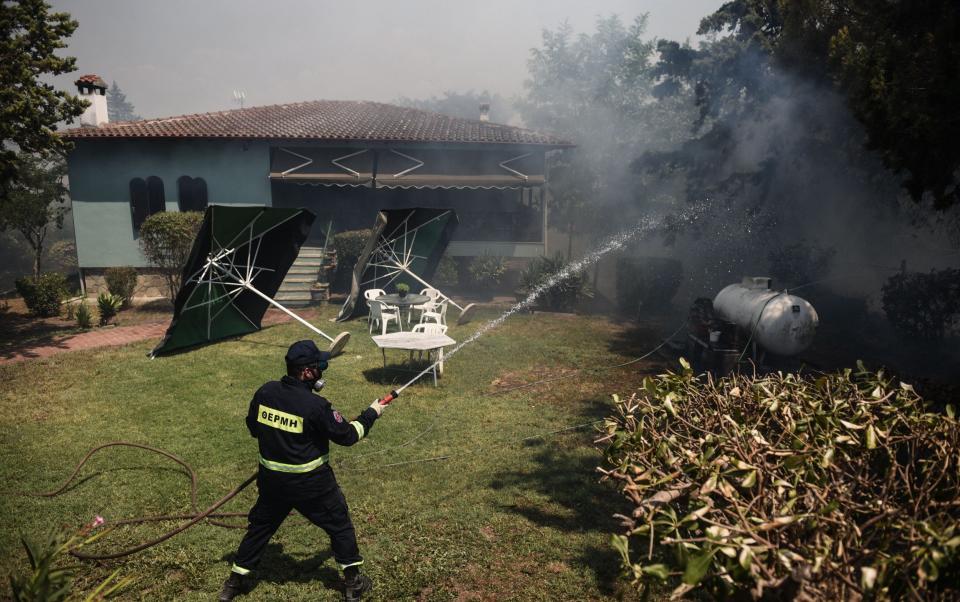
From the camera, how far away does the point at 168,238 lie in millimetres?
15461

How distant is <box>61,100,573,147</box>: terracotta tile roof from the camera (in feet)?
63.0

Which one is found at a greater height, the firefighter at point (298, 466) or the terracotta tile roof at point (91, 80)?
the terracotta tile roof at point (91, 80)

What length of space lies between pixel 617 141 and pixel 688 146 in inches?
853

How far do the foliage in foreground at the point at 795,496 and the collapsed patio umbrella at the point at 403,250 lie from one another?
959 centimetres

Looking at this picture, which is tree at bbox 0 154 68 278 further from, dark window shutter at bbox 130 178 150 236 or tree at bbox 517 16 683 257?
tree at bbox 517 16 683 257

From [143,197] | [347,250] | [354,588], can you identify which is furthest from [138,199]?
[354,588]

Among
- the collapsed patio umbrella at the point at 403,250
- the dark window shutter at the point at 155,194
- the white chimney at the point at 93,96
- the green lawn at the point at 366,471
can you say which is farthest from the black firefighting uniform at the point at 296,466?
the white chimney at the point at 93,96

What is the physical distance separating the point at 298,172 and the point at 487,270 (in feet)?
24.6

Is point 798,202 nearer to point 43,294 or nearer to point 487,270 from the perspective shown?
point 487,270

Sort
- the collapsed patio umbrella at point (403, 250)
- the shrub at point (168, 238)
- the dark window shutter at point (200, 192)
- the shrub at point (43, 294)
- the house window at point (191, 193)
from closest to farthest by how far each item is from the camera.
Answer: the collapsed patio umbrella at point (403, 250), the shrub at point (43, 294), the shrub at point (168, 238), the house window at point (191, 193), the dark window shutter at point (200, 192)

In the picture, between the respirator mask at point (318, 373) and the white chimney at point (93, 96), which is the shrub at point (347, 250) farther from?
the respirator mask at point (318, 373)

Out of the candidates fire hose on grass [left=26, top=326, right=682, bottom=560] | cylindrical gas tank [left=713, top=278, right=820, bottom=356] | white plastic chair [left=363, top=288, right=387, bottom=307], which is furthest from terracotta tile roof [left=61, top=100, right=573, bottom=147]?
fire hose on grass [left=26, top=326, right=682, bottom=560]

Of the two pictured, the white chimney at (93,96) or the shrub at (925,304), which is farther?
the white chimney at (93,96)

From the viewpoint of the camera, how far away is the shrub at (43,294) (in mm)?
14750
